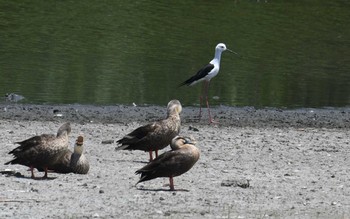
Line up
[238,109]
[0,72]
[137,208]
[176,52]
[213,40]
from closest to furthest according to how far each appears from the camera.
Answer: [137,208], [238,109], [0,72], [176,52], [213,40]

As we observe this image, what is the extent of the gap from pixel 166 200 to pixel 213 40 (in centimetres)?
1737

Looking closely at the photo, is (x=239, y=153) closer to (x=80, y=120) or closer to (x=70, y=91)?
(x=80, y=120)

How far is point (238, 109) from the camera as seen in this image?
19500 millimetres

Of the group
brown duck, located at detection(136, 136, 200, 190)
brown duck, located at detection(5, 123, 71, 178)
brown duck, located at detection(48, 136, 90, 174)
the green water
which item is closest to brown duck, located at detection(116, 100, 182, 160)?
brown duck, located at detection(48, 136, 90, 174)

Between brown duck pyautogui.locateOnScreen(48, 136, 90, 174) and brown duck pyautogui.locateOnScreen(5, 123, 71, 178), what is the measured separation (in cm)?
22

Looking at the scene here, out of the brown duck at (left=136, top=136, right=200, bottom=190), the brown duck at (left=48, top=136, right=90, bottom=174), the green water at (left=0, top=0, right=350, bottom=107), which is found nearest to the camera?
the brown duck at (left=136, top=136, right=200, bottom=190)

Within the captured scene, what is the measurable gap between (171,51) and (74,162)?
13.6 metres

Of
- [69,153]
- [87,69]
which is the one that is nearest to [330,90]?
[87,69]

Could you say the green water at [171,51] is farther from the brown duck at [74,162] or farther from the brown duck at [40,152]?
the brown duck at [40,152]

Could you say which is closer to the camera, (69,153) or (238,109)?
(69,153)

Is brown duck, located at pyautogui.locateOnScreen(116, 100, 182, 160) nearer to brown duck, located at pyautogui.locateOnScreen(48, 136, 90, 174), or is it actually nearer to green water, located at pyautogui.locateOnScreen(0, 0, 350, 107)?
brown duck, located at pyautogui.locateOnScreen(48, 136, 90, 174)

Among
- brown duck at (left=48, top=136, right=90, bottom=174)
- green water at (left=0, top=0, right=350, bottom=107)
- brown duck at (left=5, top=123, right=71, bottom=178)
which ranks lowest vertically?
green water at (left=0, top=0, right=350, bottom=107)

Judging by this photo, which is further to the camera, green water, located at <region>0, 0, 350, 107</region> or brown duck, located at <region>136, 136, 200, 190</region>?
green water, located at <region>0, 0, 350, 107</region>

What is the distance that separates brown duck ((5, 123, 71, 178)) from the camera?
12.2 metres
